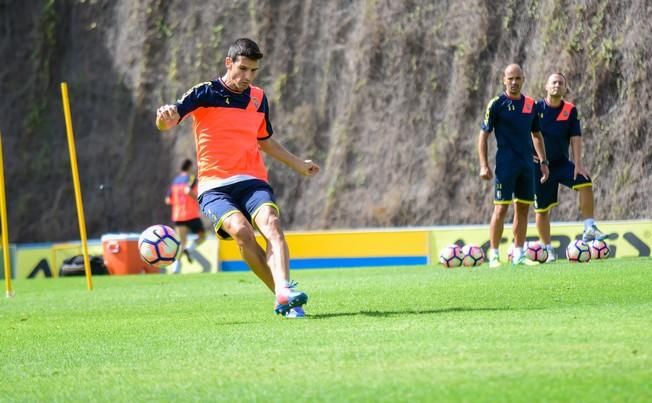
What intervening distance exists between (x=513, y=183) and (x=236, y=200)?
6.38 meters

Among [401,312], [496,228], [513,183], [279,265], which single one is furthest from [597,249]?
[279,265]

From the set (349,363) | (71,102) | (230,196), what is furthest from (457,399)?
Answer: (71,102)

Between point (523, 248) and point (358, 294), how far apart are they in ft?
15.0

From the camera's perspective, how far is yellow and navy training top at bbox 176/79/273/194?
374 inches

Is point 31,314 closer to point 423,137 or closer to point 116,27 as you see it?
point 423,137

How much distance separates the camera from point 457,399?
16.1ft

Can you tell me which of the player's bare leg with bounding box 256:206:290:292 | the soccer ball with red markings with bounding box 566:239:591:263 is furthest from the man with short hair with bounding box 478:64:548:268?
the player's bare leg with bounding box 256:206:290:292

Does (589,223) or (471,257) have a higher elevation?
(589,223)

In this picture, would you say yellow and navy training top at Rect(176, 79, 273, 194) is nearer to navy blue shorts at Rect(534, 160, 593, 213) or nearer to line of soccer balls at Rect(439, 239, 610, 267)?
line of soccer balls at Rect(439, 239, 610, 267)

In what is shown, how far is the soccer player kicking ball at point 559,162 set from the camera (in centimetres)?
1574

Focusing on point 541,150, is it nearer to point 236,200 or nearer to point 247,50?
point 236,200

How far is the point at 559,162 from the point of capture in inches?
630

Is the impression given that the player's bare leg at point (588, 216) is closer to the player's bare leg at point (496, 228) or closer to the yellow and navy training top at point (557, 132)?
the yellow and navy training top at point (557, 132)

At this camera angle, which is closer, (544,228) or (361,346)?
(361,346)
